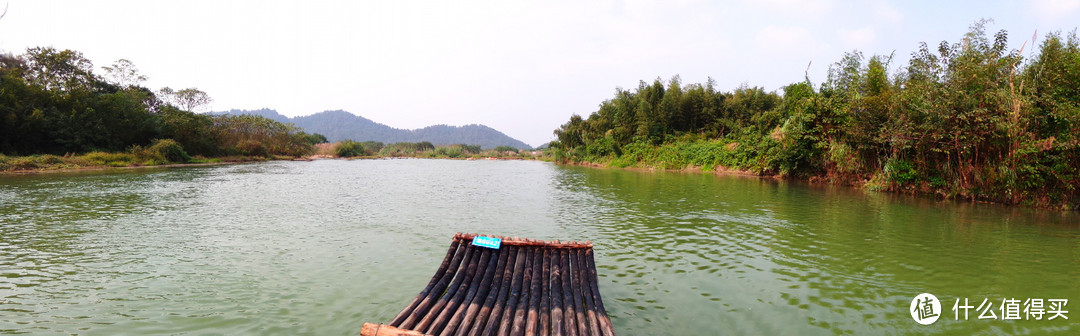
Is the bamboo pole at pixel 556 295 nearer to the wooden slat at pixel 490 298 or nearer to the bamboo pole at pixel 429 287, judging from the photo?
the wooden slat at pixel 490 298

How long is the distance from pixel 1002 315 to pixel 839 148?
734 inches

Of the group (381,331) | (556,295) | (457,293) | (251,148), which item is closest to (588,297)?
(556,295)

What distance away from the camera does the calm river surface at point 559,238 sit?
18.5 ft

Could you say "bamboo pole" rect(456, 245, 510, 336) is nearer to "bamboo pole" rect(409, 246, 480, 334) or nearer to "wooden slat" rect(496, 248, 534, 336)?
"wooden slat" rect(496, 248, 534, 336)

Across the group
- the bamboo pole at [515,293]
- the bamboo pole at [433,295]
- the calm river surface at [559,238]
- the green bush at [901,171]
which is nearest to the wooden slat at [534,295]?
the bamboo pole at [515,293]

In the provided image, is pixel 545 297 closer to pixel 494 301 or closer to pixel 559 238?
pixel 494 301

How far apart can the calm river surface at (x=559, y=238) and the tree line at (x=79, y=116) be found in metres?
30.3

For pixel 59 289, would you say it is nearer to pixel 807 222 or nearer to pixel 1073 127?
pixel 807 222

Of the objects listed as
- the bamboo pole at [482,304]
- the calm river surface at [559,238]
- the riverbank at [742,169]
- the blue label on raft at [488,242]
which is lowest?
the calm river surface at [559,238]

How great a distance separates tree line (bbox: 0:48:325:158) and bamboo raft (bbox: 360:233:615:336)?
48.0 metres

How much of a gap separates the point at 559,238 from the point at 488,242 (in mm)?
5224

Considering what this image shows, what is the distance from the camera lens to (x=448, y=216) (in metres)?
14.1

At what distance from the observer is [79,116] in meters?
38.2

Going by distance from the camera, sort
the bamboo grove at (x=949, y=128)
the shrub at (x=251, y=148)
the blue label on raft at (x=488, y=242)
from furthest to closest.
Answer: the shrub at (x=251, y=148) < the bamboo grove at (x=949, y=128) < the blue label on raft at (x=488, y=242)
